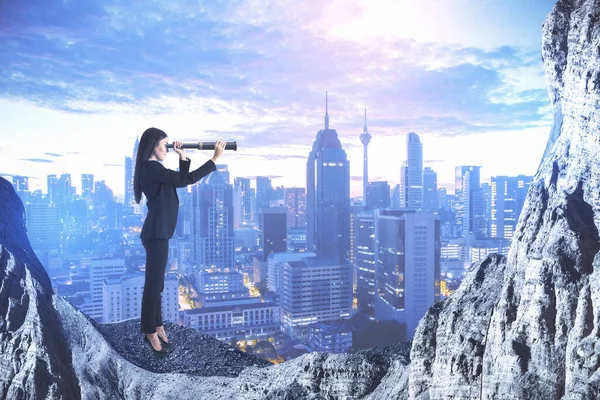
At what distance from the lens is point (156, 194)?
2137 millimetres

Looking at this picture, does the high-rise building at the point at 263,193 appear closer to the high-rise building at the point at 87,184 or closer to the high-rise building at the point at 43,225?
the high-rise building at the point at 87,184

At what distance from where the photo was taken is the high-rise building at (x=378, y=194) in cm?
1117

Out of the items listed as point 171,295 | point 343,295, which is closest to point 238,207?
point 171,295

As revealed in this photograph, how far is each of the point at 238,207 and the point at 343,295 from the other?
3.06m

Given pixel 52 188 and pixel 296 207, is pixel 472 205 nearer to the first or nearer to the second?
pixel 296 207

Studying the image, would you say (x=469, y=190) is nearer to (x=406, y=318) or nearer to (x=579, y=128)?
(x=406, y=318)

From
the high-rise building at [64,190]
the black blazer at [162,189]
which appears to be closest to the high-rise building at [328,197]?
the high-rise building at [64,190]

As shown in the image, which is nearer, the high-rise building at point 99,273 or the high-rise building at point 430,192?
the high-rise building at point 99,273

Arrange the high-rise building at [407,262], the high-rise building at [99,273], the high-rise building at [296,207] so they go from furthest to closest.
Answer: the high-rise building at [296,207], the high-rise building at [99,273], the high-rise building at [407,262]

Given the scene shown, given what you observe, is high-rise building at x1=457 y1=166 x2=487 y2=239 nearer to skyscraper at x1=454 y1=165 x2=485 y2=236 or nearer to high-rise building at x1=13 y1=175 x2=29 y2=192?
skyscraper at x1=454 y1=165 x2=485 y2=236

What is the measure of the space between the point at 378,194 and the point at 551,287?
7.34 meters

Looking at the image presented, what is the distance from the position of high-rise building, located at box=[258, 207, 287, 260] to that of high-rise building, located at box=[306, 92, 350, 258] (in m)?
0.59

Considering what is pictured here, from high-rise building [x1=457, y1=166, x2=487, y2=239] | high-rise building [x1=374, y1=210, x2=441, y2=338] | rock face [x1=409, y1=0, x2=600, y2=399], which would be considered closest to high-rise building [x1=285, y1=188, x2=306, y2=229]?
high-rise building [x1=374, y1=210, x2=441, y2=338]

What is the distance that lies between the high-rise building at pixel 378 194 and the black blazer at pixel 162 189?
9.27 meters
